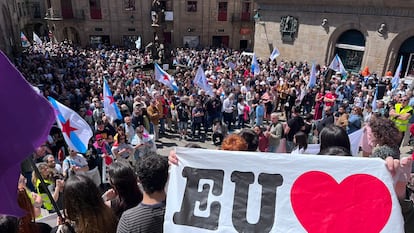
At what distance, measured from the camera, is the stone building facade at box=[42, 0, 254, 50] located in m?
37.2

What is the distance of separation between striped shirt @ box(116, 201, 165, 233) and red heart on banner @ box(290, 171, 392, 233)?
1086 mm

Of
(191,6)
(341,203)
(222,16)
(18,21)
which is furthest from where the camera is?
(222,16)

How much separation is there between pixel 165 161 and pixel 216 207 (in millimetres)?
587

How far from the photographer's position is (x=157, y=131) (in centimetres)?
1023

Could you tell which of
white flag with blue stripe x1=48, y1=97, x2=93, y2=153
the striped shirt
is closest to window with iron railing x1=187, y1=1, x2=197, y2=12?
white flag with blue stripe x1=48, y1=97, x2=93, y2=153

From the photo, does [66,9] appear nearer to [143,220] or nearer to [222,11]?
[222,11]

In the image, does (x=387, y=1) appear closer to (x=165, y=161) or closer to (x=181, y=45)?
(x=165, y=161)

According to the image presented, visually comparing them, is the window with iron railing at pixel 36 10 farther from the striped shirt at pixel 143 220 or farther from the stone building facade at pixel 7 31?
the striped shirt at pixel 143 220

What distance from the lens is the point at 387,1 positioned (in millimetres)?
19312

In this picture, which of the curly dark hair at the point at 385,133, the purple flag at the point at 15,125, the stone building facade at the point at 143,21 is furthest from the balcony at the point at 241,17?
the purple flag at the point at 15,125

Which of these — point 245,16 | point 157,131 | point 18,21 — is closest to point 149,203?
point 157,131

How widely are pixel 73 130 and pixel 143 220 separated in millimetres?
3785

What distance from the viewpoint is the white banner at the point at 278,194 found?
7.68ft

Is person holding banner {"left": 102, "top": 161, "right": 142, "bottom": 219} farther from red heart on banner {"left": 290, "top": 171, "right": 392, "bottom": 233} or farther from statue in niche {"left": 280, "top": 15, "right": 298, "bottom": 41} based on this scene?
A: statue in niche {"left": 280, "top": 15, "right": 298, "bottom": 41}
